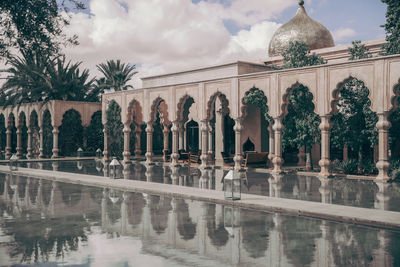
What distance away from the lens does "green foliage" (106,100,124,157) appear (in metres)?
35.2

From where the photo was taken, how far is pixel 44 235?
8641 millimetres

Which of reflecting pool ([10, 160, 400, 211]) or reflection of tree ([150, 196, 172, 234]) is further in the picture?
reflecting pool ([10, 160, 400, 211])

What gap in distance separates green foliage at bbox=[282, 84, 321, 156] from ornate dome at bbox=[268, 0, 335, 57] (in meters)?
10.3

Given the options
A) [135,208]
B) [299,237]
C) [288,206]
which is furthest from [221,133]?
[299,237]

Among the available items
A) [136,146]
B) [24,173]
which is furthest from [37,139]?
[24,173]

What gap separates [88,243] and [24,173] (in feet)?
53.0

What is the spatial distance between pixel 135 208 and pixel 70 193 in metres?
4.19

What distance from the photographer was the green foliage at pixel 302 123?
23375 millimetres

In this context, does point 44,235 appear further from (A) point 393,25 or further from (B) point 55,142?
(B) point 55,142

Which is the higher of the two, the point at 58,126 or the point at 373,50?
the point at 373,50

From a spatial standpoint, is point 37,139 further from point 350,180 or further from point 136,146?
point 350,180

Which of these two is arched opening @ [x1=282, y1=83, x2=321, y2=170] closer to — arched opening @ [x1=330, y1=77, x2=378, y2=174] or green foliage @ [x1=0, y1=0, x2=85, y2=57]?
arched opening @ [x1=330, y1=77, x2=378, y2=174]

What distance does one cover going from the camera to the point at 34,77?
38.3 meters

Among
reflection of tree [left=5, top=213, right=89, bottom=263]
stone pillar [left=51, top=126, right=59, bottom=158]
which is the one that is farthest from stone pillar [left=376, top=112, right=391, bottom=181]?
stone pillar [left=51, top=126, right=59, bottom=158]
